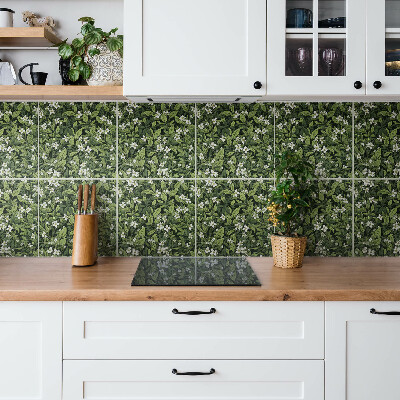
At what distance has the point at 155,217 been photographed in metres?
2.52

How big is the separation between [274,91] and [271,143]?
438 mm

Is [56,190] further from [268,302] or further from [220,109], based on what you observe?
[268,302]

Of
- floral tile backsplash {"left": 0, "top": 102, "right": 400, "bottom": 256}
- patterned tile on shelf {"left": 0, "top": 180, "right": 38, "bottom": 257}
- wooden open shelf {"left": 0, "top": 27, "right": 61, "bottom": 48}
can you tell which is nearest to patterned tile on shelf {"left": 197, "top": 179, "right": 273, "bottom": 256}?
floral tile backsplash {"left": 0, "top": 102, "right": 400, "bottom": 256}

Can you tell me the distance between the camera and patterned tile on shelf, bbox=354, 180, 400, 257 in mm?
2516

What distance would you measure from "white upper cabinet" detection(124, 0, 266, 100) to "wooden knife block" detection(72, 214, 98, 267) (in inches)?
24.1

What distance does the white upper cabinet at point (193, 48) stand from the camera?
2094mm

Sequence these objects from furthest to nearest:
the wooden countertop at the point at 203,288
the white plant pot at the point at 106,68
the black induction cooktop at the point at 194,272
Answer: the white plant pot at the point at 106,68 → the black induction cooktop at the point at 194,272 → the wooden countertop at the point at 203,288

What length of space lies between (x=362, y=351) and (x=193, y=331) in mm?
643

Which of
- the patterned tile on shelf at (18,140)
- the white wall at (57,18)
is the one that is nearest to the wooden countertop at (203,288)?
the patterned tile on shelf at (18,140)

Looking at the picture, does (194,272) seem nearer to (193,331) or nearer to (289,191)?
(193,331)

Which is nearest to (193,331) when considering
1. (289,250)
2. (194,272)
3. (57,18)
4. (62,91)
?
(194,272)

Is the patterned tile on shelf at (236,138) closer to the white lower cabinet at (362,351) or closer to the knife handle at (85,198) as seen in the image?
the knife handle at (85,198)

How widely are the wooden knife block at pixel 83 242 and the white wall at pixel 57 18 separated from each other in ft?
2.39

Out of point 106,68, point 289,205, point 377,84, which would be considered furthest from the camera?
point 289,205
